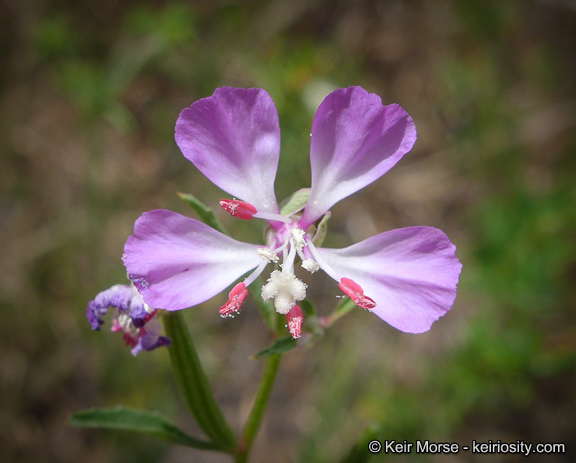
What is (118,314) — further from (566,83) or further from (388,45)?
(566,83)

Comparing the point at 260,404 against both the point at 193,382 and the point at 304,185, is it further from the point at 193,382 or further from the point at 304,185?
the point at 304,185

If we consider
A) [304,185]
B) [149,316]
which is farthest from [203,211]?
[304,185]

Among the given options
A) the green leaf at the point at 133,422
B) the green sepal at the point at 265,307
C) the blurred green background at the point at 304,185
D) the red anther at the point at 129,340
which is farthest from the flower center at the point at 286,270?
the blurred green background at the point at 304,185

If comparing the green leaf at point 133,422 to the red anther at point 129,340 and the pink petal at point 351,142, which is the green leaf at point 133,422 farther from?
the pink petal at point 351,142

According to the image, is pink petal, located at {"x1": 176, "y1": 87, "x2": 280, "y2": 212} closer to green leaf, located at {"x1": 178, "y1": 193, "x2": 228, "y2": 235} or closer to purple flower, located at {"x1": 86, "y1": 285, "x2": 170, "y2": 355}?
green leaf, located at {"x1": 178, "y1": 193, "x2": 228, "y2": 235}

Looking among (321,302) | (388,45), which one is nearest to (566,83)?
(388,45)

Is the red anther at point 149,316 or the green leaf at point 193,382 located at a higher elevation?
the red anther at point 149,316

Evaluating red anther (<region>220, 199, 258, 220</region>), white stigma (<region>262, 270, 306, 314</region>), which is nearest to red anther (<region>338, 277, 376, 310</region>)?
white stigma (<region>262, 270, 306, 314</region>)
